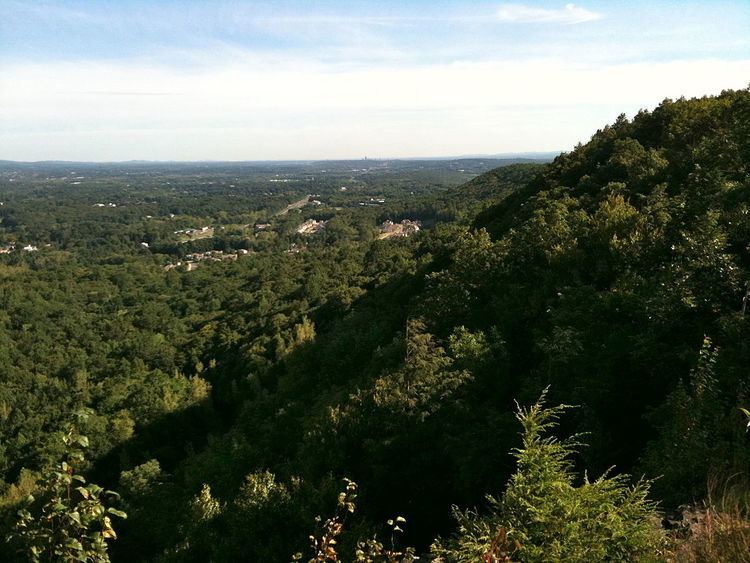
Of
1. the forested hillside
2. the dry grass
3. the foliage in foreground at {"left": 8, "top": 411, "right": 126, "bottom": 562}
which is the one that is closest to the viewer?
the foliage in foreground at {"left": 8, "top": 411, "right": 126, "bottom": 562}

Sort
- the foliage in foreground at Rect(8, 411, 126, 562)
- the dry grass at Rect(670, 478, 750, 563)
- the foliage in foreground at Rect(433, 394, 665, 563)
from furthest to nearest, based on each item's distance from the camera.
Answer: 1. the foliage in foreground at Rect(433, 394, 665, 563)
2. the dry grass at Rect(670, 478, 750, 563)
3. the foliage in foreground at Rect(8, 411, 126, 562)

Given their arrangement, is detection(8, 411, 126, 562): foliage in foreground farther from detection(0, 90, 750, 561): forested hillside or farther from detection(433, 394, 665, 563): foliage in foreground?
detection(433, 394, 665, 563): foliage in foreground

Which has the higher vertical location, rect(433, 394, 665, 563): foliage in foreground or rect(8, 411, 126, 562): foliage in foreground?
rect(8, 411, 126, 562): foliage in foreground

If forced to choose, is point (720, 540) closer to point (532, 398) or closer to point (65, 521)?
point (65, 521)

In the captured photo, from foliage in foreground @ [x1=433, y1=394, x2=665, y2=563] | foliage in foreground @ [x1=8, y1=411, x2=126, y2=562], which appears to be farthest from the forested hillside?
foliage in foreground @ [x1=8, y1=411, x2=126, y2=562]

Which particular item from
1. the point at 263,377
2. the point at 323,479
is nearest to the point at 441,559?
the point at 323,479

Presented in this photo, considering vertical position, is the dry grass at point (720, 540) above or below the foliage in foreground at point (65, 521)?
below

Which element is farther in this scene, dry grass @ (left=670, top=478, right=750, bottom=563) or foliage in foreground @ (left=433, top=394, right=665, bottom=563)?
foliage in foreground @ (left=433, top=394, right=665, bottom=563)

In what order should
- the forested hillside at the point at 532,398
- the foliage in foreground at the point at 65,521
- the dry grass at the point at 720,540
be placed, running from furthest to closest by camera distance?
the forested hillside at the point at 532,398
the dry grass at the point at 720,540
the foliage in foreground at the point at 65,521

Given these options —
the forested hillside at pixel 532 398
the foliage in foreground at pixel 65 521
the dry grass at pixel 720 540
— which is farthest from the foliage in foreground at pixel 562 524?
the foliage in foreground at pixel 65 521

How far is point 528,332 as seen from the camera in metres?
17.6

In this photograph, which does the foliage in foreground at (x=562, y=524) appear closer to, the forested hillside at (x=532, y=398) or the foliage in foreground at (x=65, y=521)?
the forested hillside at (x=532, y=398)

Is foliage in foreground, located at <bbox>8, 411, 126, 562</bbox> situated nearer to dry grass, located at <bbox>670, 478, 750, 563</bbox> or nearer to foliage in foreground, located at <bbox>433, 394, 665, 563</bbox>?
foliage in foreground, located at <bbox>433, 394, 665, 563</bbox>

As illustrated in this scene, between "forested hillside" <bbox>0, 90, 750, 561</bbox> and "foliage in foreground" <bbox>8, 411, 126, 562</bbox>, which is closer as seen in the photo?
"foliage in foreground" <bbox>8, 411, 126, 562</bbox>
